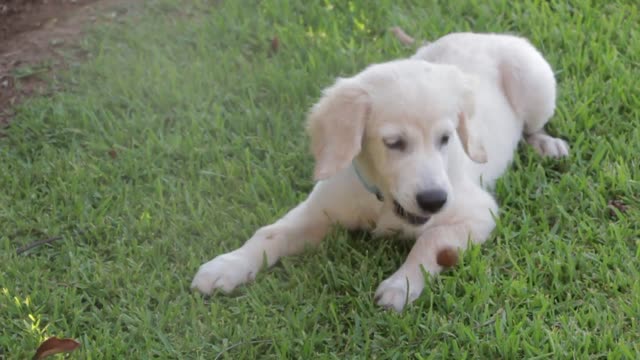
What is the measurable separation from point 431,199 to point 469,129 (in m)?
0.48

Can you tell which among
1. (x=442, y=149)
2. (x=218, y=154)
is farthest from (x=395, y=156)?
(x=218, y=154)

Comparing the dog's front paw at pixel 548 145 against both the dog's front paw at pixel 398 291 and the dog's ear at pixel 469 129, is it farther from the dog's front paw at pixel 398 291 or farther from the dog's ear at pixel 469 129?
the dog's front paw at pixel 398 291

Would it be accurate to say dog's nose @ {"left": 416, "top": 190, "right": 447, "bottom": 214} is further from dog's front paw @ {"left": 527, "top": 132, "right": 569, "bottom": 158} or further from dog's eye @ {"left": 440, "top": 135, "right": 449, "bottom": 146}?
dog's front paw @ {"left": 527, "top": 132, "right": 569, "bottom": 158}

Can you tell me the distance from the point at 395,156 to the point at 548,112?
141 centimetres

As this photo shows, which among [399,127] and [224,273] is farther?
[224,273]

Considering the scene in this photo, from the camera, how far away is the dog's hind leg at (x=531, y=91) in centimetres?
521

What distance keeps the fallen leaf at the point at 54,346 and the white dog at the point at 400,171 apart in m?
0.54

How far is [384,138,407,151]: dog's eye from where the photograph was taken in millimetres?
4125

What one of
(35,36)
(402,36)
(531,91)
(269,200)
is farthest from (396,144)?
(35,36)

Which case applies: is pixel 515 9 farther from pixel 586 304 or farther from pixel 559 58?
pixel 586 304

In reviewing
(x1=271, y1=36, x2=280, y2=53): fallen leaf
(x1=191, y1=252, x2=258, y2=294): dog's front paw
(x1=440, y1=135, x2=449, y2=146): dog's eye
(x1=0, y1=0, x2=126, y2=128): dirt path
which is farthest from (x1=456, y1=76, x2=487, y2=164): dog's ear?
(x1=0, y1=0, x2=126, y2=128): dirt path

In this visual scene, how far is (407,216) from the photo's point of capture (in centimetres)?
435

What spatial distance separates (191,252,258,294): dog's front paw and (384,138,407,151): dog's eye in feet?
2.49

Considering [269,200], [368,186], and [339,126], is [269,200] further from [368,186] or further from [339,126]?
[339,126]
